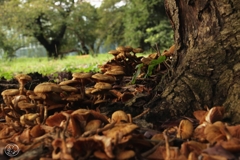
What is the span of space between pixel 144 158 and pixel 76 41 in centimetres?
3347

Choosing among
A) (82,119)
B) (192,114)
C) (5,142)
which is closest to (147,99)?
(192,114)

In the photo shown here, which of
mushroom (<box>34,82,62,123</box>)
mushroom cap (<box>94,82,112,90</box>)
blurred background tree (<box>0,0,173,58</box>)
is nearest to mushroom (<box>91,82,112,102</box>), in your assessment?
mushroom cap (<box>94,82,112,90</box>)

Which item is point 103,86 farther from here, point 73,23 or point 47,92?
point 73,23

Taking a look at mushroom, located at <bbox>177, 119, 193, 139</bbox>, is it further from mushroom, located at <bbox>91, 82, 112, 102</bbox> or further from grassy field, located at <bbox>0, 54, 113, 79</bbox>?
grassy field, located at <bbox>0, 54, 113, 79</bbox>

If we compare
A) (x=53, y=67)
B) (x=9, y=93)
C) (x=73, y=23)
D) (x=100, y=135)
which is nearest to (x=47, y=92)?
(x=9, y=93)

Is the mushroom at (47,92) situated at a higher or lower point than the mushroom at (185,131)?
higher

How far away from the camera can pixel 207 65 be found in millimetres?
2172

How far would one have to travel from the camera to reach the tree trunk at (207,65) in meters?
2.05

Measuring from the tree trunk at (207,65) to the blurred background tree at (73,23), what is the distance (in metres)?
14.0

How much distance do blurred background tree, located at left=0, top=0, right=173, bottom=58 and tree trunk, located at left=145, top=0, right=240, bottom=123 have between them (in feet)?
45.9

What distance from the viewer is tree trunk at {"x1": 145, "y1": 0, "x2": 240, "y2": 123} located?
2.05m

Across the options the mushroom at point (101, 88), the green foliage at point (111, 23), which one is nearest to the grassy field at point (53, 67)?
the mushroom at point (101, 88)

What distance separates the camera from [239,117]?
1.85m

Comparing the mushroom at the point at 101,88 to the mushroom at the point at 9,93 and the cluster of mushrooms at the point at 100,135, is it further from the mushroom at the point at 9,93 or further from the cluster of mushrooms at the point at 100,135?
the mushroom at the point at 9,93
